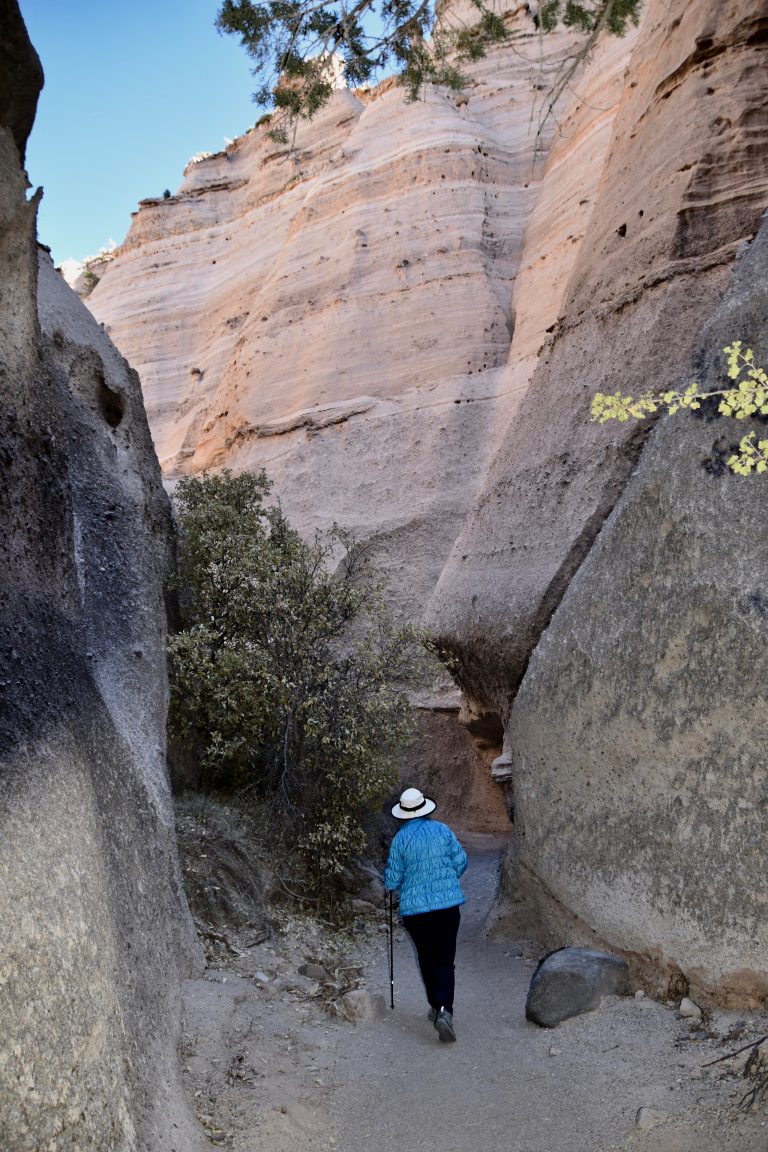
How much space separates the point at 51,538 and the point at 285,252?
18031 millimetres

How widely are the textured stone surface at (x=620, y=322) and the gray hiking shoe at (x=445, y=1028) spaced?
434cm

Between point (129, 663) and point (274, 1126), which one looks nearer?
point (274, 1126)

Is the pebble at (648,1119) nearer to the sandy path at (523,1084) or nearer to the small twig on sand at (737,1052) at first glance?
the sandy path at (523,1084)

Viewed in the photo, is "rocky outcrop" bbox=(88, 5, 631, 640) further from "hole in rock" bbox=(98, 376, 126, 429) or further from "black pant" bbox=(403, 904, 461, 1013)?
"black pant" bbox=(403, 904, 461, 1013)

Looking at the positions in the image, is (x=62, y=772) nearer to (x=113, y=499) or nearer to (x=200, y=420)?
(x=113, y=499)

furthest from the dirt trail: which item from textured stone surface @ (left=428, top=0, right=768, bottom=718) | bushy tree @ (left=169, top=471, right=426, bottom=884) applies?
textured stone surface @ (left=428, top=0, right=768, bottom=718)

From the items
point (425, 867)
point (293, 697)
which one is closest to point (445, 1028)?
point (425, 867)

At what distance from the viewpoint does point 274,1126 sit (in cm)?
563

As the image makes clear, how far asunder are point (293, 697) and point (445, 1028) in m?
3.69

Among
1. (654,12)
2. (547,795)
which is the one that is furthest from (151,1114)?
(654,12)

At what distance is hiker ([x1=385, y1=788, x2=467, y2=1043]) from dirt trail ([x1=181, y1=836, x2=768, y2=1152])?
0.32 m

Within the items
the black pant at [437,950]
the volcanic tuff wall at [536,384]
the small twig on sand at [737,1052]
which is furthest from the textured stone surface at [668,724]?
the black pant at [437,950]

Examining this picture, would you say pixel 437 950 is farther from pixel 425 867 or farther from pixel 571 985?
pixel 571 985

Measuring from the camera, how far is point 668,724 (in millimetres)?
7457
